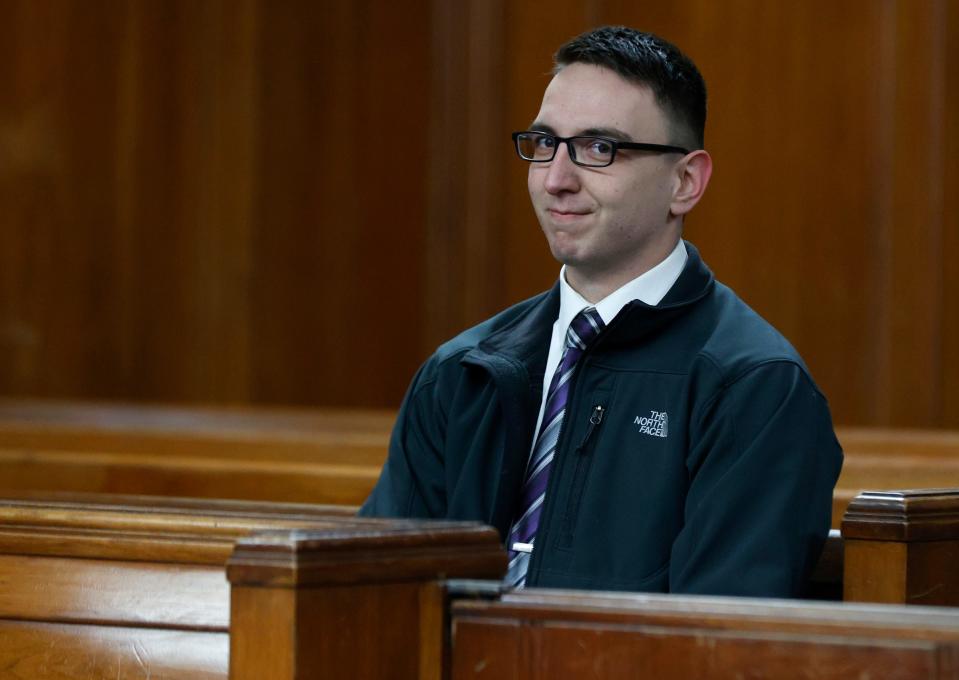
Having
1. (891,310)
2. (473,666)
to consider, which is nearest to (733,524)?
(473,666)

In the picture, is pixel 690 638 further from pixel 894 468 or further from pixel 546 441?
pixel 894 468

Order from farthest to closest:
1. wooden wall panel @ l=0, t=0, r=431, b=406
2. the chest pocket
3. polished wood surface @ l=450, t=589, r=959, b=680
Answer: wooden wall panel @ l=0, t=0, r=431, b=406 → the chest pocket → polished wood surface @ l=450, t=589, r=959, b=680

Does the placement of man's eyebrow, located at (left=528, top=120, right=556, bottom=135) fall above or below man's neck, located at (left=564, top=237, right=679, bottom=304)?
above

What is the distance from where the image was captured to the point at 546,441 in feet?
6.86

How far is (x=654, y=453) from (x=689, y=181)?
0.43m

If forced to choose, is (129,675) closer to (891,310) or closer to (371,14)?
(891,310)

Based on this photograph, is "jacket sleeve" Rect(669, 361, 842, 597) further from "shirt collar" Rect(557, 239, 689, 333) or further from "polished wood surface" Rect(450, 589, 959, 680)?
"polished wood surface" Rect(450, 589, 959, 680)

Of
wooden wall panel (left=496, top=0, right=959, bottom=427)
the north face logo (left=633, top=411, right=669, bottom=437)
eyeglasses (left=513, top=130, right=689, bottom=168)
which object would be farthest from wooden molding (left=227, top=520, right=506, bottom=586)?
wooden wall panel (left=496, top=0, right=959, bottom=427)

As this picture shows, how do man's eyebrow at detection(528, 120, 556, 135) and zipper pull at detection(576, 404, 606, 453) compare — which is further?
man's eyebrow at detection(528, 120, 556, 135)

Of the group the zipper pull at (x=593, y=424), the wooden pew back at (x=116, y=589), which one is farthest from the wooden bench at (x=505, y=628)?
the zipper pull at (x=593, y=424)

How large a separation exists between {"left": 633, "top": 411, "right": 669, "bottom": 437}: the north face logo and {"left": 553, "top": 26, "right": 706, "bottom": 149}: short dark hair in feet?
1.35

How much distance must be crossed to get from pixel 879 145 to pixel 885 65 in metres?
0.26

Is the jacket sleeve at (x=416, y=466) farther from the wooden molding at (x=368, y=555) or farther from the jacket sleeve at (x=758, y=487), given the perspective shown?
the wooden molding at (x=368, y=555)

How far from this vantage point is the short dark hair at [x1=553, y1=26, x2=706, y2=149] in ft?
6.98
